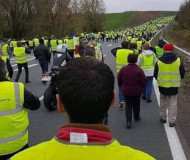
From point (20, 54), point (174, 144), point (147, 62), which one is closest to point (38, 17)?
point (20, 54)

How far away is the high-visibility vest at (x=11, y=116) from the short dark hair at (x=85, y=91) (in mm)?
2217

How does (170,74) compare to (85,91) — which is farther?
(170,74)

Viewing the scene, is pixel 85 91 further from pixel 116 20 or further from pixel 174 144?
pixel 116 20

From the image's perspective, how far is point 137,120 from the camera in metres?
8.18

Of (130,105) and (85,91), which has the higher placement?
(85,91)

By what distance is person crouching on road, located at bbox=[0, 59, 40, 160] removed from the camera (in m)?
4.00

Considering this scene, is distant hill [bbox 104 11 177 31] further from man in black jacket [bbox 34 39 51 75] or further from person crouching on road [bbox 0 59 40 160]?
person crouching on road [bbox 0 59 40 160]

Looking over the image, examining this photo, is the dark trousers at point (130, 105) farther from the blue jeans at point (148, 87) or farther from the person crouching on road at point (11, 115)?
the person crouching on road at point (11, 115)

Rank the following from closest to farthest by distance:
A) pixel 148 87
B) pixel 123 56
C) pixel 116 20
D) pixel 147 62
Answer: pixel 123 56 < pixel 147 62 < pixel 148 87 < pixel 116 20

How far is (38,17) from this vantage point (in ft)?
182

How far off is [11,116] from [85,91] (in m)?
2.43

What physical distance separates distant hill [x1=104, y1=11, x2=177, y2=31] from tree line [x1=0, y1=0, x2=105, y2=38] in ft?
197

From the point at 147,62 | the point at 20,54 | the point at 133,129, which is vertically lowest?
the point at 133,129

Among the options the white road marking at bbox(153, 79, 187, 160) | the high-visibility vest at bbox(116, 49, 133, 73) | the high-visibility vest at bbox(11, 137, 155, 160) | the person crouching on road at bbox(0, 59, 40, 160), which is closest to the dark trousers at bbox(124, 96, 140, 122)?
the white road marking at bbox(153, 79, 187, 160)
